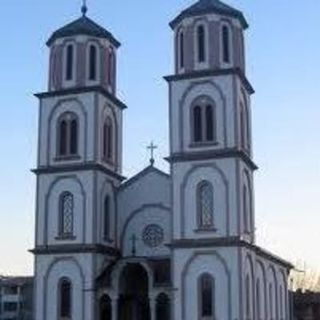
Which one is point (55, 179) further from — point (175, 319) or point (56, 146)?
point (175, 319)

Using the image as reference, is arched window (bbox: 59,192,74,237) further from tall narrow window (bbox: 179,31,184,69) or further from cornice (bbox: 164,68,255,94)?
tall narrow window (bbox: 179,31,184,69)

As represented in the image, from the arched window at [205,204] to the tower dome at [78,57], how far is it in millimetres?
9105

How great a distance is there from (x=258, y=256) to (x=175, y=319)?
765 centimetres

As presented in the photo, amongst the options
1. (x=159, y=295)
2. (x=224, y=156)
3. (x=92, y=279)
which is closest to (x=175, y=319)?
(x=159, y=295)

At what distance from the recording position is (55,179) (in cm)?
4697

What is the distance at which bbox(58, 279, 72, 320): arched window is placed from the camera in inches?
1768

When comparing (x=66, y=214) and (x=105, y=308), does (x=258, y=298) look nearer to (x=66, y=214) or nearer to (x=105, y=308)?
(x=105, y=308)

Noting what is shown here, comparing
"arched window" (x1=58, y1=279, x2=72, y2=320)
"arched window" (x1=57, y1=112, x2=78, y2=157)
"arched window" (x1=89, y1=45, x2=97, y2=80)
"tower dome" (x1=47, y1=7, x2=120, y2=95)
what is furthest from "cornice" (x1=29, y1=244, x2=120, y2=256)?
"arched window" (x1=89, y1=45, x2=97, y2=80)

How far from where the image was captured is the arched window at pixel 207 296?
4181 cm

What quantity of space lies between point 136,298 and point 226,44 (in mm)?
15284

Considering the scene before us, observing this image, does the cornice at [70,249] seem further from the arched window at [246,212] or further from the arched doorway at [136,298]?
the arched window at [246,212]

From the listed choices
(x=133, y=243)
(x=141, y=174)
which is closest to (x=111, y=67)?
(x=141, y=174)

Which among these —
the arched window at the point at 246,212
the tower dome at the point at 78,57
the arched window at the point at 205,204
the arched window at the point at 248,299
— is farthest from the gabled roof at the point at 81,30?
the arched window at the point at 248,299

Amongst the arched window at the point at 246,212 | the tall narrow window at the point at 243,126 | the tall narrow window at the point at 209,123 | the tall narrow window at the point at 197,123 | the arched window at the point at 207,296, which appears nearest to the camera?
the arched window at the point at 207,296
